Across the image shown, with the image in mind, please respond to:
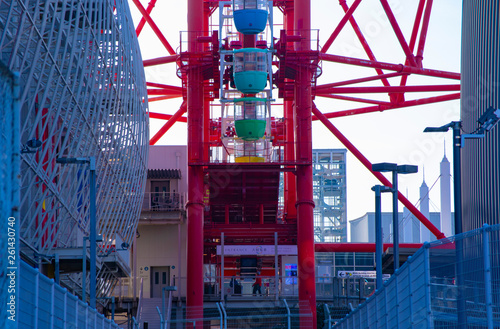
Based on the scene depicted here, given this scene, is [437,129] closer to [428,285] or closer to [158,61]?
[428,285]

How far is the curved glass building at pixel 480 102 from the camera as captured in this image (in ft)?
87.9

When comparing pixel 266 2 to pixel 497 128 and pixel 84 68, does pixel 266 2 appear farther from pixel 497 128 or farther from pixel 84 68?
pixel 497 128

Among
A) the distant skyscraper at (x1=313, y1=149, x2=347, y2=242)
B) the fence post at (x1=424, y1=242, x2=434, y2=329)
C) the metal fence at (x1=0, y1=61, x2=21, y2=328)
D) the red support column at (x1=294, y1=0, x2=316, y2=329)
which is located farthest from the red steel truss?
the distant skyscraper at (x1=313, y1=149, x2=347, y2=242)

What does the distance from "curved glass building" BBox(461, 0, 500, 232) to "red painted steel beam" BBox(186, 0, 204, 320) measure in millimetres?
12992

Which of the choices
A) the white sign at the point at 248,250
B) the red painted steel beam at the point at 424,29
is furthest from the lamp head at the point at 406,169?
the red painted steel beam at the point at 424,29

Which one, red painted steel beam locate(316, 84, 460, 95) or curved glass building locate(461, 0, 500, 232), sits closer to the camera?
curved glass building locate(461, 0, 500, 232)

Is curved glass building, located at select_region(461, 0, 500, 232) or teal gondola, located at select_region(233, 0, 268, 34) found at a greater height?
teal gondola, located at select_region(233, 0, 268, 34)

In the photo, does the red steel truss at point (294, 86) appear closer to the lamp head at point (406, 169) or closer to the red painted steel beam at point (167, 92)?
the red painted steel beam at point (167, 92)

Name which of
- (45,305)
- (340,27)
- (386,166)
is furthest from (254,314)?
(45,305)

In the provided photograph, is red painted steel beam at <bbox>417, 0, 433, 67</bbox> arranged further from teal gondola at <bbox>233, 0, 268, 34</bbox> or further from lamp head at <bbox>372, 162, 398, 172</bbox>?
lamp head at <bbox>372, 162, 398, 172</bbox>

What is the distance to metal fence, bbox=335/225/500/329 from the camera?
10719 millimetres

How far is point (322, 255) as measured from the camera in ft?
281

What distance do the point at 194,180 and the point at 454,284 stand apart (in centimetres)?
2853

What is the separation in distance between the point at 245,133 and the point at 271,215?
10191 mm
